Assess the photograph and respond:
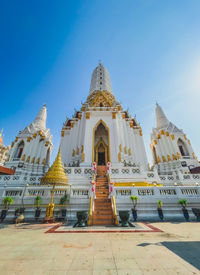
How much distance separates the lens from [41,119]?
25.0 metres

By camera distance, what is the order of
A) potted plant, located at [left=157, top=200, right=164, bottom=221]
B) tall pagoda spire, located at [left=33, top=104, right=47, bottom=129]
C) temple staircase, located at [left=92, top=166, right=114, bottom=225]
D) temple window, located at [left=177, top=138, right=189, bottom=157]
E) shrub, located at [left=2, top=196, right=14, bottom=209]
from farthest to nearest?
1. tall pagoda spire, located at [left=33, top=104, right=47, bottom=129]
2. temple window, located at [left=177, top=138, right=189, bottom=157]
3. shrub, located at [left=2, top=196, right=14, bottom=209]
4. potted plant, located at [left=157, top=200, right=164, bottom=221]
5. temple staircase, located at [left=92, top=166, right=114, bottom=225]

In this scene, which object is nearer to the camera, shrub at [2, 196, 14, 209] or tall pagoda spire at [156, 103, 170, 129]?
shrub at [2, 196, 14, 209]

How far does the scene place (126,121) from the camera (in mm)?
21891

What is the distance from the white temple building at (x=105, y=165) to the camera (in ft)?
26.2

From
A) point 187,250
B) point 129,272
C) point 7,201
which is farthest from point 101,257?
point 7,201

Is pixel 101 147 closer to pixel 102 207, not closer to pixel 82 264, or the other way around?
pixel 102 207

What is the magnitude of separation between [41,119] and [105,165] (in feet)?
55.4

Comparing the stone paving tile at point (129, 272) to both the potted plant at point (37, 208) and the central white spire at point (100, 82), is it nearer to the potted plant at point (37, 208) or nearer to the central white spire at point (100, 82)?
the potted plant at point (37, 208)

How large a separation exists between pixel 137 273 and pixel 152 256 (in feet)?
2.84

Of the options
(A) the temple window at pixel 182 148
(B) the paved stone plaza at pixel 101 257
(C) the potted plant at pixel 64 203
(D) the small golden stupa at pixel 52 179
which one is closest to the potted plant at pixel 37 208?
(D) the small golden stupa at pixel 52 179

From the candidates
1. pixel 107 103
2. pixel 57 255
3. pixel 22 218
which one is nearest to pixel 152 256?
pixel 57 255

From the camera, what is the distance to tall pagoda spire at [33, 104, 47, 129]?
23.8m

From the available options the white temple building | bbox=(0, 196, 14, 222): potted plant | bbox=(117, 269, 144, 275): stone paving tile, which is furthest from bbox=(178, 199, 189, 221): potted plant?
bbox=(0, 196, 14, 222): potted plant

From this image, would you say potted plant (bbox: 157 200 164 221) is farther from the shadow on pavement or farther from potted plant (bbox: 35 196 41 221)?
potted plant (bbox: 35 196 41 221)
